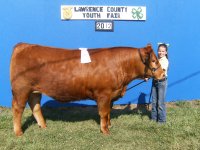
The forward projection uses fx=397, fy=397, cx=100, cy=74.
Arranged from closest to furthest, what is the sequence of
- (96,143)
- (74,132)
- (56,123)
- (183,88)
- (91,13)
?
(96,143), (74,132), (56,123), (91,13), (183,88)

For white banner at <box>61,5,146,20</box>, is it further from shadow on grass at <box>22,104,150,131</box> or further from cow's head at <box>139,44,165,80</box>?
shadow on grass at <box>22,104,150,131</box>

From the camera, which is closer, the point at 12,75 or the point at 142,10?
the point at 12,75

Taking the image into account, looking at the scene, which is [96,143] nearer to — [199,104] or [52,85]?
[52,85]

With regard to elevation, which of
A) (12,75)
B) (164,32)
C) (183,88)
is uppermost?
(164,32)

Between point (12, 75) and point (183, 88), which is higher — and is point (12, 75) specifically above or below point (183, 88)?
above

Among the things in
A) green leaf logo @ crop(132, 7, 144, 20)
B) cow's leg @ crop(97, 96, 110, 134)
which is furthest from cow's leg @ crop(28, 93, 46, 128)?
green leaf logo @ crop(132, 7, 144, 20)

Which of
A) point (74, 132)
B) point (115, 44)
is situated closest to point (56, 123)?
point (74, 132)

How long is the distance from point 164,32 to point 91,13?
1.58 meters

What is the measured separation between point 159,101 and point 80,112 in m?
1.88

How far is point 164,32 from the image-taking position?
326 inches

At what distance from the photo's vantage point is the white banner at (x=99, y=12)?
806cm

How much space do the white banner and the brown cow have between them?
136cm


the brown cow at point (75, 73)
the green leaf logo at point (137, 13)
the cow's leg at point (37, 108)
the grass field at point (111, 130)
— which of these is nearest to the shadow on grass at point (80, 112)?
the grass field at point (111, 130)

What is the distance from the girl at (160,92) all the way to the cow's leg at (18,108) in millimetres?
2395
